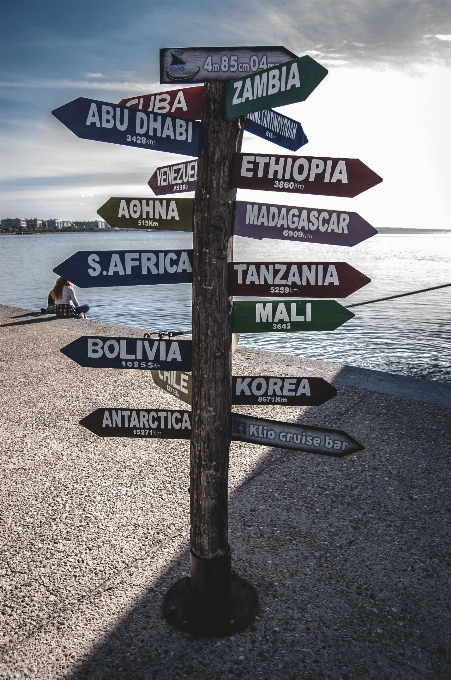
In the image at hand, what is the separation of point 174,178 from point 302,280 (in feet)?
3.42

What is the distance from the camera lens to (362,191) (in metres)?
2.85

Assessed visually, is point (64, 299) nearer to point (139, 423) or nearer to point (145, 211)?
point (139, 423)

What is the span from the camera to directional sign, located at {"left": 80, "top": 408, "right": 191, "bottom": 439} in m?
3.22

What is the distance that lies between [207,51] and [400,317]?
2044 cm

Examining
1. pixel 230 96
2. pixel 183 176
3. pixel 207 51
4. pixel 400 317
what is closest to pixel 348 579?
pixel 183 176

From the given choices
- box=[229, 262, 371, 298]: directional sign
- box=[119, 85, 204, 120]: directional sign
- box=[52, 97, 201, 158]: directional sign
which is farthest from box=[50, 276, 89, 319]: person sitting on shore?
box=[229, 262, 371, 298]: directional sign

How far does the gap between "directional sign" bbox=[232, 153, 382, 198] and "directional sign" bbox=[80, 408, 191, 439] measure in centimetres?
140

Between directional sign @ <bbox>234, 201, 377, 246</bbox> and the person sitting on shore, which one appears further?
the person sitting on shore

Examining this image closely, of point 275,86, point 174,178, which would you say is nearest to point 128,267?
point 174,178

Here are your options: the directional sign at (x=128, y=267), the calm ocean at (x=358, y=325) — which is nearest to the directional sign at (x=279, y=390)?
the directional sign at (x=128, y=267)

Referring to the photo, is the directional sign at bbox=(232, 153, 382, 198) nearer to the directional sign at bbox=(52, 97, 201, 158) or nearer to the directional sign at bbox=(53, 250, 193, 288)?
the directional sign at bbox=(52, 97, 201, 158)

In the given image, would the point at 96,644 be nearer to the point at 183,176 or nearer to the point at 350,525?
the point at 350,525

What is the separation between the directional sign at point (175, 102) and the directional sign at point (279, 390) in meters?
1.55

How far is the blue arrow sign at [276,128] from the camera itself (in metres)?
3.07
